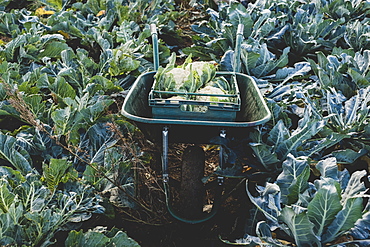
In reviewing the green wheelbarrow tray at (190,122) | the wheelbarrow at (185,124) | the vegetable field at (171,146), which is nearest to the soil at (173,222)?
the vegetable field at (171,146)

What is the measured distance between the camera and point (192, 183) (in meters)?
2.60

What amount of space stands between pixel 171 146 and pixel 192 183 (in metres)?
0.92

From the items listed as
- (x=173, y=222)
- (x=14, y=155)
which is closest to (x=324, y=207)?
(x=173, y=222)

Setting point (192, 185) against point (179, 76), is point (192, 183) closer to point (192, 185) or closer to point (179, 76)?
point (192, 185)

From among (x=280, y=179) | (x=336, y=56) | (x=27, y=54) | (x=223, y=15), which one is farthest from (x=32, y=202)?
(x=223, y=15)

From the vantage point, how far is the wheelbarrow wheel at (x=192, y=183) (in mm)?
2584

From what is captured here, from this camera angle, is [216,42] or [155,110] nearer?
[155,110]

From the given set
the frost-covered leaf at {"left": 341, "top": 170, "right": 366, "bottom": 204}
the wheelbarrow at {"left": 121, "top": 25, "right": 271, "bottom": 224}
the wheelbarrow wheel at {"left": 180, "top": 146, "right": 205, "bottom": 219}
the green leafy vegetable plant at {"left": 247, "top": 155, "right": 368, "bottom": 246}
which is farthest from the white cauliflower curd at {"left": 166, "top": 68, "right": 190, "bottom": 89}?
the frost-covered leaf at {"left": 341, "top": 170, "right": 366, "bottom": 204}

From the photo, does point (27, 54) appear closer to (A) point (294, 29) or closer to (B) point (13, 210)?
(B) point (13, 210)

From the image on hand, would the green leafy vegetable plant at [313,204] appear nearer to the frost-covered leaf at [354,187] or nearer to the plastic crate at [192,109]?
the frost-covered leaf at [354,187]

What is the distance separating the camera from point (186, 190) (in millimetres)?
2619

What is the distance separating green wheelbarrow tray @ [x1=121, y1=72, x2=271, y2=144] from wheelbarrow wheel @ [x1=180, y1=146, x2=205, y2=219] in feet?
0.61

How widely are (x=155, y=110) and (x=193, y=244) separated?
2.89ft

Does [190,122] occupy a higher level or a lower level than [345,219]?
higher
